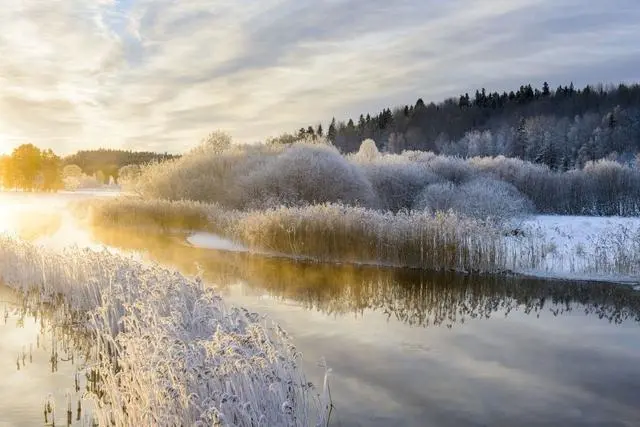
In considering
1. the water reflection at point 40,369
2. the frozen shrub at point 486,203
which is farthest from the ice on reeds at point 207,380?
the frozen shrub at point 486,203

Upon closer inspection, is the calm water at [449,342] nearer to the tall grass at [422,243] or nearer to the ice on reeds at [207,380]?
the tall grass at [422,243]

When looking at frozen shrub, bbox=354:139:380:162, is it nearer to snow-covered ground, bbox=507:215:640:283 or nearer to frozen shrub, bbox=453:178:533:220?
frozen shrub, bbox=453:178:533:220

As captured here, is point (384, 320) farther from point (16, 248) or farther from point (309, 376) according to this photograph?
point (16, 248)

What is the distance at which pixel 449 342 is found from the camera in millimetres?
10562

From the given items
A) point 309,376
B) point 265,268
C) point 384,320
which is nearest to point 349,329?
point 384,320

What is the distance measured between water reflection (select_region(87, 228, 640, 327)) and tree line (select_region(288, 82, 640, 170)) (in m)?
43.4

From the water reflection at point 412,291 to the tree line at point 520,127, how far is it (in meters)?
43.4

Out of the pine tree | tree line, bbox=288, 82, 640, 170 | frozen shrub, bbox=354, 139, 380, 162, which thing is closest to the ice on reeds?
frozen shrub, bbox=354, 139, 380, 162

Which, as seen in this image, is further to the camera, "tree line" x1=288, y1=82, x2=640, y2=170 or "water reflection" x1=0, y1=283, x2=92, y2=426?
"tree line" x1=288, y1=82, x2=640, y2=170

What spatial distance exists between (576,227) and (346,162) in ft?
39.6

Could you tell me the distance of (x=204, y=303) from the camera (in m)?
9.04

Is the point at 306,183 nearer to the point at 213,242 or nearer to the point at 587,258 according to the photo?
the point at 213,242

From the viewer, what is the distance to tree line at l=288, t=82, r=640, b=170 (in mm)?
71188

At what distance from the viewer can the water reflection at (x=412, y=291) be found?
42.7 ft
